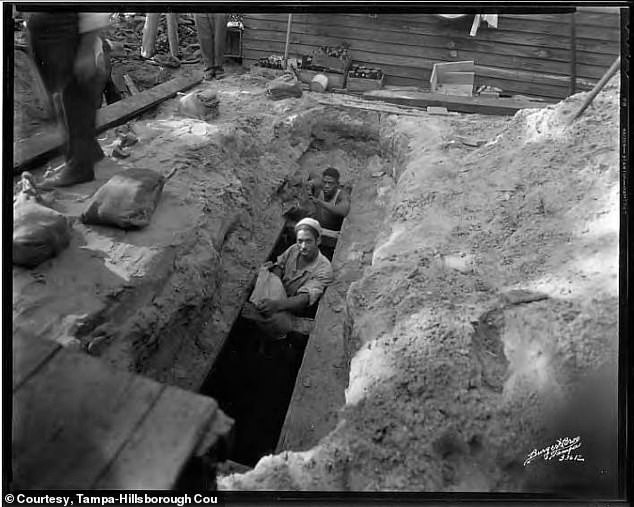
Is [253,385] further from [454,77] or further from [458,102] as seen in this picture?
[458,102]

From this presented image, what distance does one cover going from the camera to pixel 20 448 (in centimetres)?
193

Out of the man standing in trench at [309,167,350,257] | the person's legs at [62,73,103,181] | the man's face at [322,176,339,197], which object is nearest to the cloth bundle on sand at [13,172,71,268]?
the person's legs at [62,73,103,181]

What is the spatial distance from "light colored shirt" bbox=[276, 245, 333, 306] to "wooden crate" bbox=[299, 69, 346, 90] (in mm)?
1781

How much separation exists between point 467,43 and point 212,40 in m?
1.69

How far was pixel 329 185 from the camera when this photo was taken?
14.8 feet

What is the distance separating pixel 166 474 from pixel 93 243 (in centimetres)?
154

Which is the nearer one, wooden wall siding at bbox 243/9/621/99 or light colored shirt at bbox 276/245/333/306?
wooden wall siding at bbox 243/9/621/99

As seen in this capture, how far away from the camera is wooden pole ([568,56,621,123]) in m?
2.72

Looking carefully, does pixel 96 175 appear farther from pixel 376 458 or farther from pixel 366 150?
pixel 366 150

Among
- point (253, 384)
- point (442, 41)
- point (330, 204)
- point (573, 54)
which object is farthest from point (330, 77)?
point (253, 384)

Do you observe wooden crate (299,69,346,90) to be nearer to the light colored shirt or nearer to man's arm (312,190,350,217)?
man's arm (312,190,350,217)

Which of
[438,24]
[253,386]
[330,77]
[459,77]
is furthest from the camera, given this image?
[330,77]

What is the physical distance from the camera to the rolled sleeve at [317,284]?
11.7 ft

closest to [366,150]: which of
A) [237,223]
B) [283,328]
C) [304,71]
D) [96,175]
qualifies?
[304,71]
